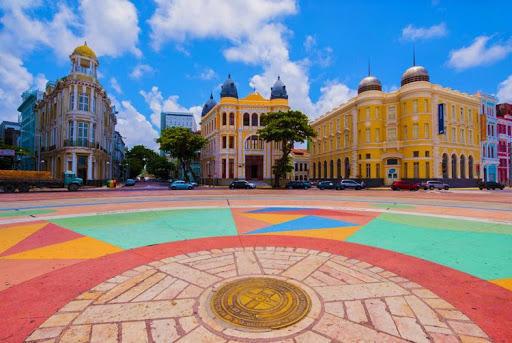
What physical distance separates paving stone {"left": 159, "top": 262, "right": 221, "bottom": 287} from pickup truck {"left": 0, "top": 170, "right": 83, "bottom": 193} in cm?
3245

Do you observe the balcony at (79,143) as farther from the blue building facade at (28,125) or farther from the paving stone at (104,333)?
the paving stone at (104,333)

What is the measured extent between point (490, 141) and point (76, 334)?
6884cm

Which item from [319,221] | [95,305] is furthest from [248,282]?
[319,221]

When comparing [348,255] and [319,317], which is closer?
[319,317]

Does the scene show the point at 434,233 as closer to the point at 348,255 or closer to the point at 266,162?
the point at 348,255

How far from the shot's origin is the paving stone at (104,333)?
9.23 ft

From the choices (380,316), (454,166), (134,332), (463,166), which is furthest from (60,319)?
(463,166)

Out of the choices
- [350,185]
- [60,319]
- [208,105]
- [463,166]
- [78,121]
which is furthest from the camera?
[208,105]

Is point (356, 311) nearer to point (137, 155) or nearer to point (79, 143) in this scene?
point (79, 143)

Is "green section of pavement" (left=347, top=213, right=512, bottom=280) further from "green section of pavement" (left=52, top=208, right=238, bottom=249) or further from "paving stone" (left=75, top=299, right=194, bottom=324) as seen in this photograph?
"paving stone" (left=75, top=299, right=194, bottom=324)

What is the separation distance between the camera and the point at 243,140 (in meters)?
51.1

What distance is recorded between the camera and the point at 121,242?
6797 mm

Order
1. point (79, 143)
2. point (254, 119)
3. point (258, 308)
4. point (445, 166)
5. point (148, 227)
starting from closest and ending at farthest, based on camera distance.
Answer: point (258, 308) < point (148, 227) < point (79, 143) < point (445, 166) < point (254, 119)

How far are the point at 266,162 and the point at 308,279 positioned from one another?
47.1 m
